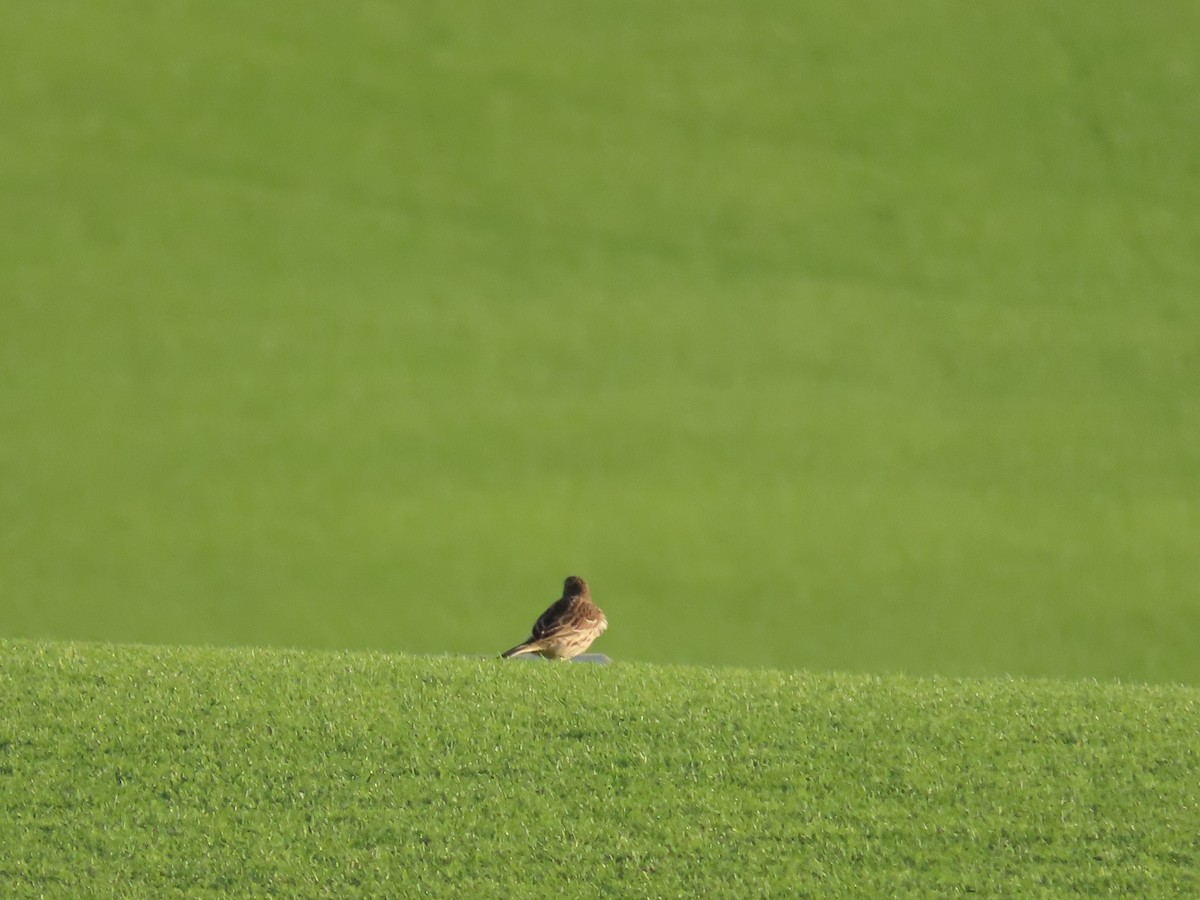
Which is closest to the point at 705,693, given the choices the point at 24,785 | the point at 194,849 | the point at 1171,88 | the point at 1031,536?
the point at 194,849

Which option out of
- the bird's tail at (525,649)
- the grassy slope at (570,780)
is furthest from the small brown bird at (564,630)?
the grassy slope at (570,780)

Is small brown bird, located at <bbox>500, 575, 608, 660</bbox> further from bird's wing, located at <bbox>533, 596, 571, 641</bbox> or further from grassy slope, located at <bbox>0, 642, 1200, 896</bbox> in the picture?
grassy slope, located at <bbox>0, 642, 1200, 896</bbox>

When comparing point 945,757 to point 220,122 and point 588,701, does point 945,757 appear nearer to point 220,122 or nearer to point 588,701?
point 588,701

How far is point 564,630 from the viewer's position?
524cm

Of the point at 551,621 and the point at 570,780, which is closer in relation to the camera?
the point at 570,780

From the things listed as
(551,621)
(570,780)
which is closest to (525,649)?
(551,621)

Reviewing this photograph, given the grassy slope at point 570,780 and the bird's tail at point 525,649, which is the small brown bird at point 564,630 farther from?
the grassy slope at point 570,780

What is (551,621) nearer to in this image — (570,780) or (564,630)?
(564,630)

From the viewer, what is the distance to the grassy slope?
399 cm

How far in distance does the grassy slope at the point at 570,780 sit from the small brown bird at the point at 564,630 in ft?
0.68

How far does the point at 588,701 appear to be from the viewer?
4734 millimetres

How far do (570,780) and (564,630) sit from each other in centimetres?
96

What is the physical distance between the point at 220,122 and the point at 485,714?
4.38m

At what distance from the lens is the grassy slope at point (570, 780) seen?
157 inches
